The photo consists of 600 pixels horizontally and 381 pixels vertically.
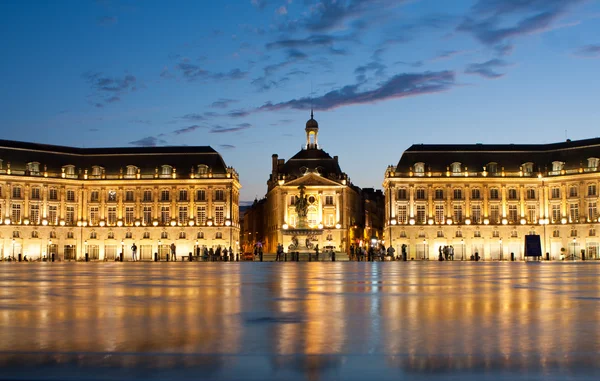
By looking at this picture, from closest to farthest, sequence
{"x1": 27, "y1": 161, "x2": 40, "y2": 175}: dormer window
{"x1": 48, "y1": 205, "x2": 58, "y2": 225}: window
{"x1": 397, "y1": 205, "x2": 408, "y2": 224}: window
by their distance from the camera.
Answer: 1. {"x1": 27, "y1": 161, "x2": 40, "y2": 175}: dormer window
2. {"x1": 48, "y1": 205, "x2": 58, "y2": 225}: window
3. {"x1": 397, "y1": 205, "x2": 408, "y2": 224}: window

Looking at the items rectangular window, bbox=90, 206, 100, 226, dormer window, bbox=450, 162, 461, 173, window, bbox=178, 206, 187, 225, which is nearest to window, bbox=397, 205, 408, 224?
dormer window, bbox=450, 162, 461, 173

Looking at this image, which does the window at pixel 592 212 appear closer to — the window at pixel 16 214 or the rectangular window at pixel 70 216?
the rectangular window at pixel 70 216

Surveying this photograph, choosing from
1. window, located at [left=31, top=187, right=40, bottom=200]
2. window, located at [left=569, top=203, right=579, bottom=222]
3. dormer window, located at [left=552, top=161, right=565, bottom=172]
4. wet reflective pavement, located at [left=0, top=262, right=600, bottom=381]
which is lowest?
wet reflective pavement, located at [left=0, top=262, right=600, bottom=381]

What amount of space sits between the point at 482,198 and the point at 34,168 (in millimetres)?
56395

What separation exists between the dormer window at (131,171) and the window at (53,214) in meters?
9.92

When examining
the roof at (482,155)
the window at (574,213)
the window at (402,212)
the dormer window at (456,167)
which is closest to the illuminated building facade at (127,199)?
the window at (402,212)

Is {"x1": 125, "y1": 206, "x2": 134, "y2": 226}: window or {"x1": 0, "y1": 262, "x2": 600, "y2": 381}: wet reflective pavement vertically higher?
{"x1": 125, "y1": 206, "x2": 134, "y2": 226}: window

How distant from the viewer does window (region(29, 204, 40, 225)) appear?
100125 mm

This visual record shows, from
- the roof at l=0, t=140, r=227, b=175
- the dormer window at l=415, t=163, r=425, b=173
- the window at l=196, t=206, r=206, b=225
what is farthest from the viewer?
the window at l=196, t=206, r=206, b=225

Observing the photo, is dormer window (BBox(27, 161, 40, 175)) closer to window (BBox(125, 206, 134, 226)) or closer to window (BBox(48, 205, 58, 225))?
window (BBox(48, 205, 58, 225))

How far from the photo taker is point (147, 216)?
105 m

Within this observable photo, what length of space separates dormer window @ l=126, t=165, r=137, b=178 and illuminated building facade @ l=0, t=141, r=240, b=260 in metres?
0.13

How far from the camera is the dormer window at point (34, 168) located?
100500mm

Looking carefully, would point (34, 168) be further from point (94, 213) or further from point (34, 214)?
point (94, 213)
